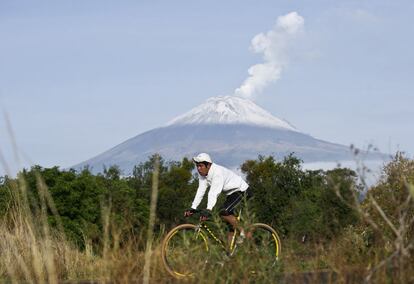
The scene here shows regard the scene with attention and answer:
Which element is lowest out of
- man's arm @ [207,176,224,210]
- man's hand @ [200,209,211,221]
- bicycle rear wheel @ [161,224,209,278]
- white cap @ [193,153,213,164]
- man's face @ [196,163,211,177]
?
bicycle rear wheel @ [161,224,209,278]

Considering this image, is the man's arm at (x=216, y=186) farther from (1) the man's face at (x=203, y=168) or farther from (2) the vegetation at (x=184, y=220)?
(2) the vegetation at (x=184, y=220)

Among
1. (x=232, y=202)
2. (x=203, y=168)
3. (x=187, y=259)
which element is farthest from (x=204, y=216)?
(x=187, y=259)

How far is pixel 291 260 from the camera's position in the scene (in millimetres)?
8180

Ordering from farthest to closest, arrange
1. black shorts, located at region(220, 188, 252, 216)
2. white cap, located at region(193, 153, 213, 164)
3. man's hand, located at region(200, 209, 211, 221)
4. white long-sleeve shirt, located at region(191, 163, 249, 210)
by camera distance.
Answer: white long-sleeve shirt, located at region(191, 163, 249, 210) < white cap, located at region(193, 153, 213, 164) < black shorts, located at region(220, 188, 252, 216) < man's hand, located at region(200, 209, 211, 221)

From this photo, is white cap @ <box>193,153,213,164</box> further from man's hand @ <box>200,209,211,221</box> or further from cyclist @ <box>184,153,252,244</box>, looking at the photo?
man's hand @ <box>200,209,211,221</box>

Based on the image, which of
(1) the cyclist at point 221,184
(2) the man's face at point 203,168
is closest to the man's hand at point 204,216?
(1) the cyclist at point 221,184

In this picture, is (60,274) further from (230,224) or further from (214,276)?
(214,276)

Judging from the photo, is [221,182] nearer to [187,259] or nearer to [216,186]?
[216,186]

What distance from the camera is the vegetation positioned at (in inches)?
285

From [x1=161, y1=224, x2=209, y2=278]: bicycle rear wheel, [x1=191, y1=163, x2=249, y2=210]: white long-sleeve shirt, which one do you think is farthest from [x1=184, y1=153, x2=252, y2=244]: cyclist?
[x1=161, y1=224, x2=209, y2=278]: bicycle rear wheel

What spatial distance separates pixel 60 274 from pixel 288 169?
7289cm

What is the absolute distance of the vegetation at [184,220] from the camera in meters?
7.25

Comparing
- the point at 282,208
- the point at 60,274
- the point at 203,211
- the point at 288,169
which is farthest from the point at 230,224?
the point at 288,169

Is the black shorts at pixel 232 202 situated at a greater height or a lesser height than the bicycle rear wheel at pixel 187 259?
greater
